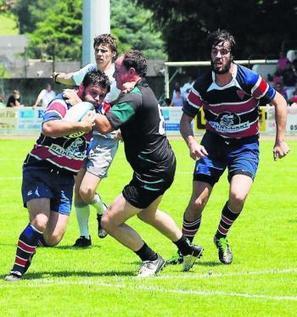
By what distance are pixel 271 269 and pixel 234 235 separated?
2944 mm

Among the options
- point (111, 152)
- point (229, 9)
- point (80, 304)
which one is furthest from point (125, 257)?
point (229, 9)

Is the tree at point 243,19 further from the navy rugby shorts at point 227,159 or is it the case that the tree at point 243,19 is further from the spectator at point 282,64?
the navy rugby shorts at point 227,159

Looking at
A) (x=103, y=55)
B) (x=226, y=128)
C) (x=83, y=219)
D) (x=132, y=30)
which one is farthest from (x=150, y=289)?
(x=132, y=30)

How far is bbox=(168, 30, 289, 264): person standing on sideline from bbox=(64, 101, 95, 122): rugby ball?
5.11ft

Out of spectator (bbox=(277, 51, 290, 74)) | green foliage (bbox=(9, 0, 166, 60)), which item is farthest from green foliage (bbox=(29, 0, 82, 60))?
spectator (bbox=(277, 51, 290, 74))

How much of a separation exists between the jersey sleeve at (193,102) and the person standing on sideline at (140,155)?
1162mm

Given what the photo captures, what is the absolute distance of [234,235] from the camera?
550 inches

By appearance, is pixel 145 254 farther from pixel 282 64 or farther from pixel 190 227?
pixel 282 64

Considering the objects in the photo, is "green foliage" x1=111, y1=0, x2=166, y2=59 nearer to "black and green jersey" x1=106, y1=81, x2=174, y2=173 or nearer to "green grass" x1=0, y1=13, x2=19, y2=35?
"black and green jersey" x1=106, y1=81, x2=174, y2=173

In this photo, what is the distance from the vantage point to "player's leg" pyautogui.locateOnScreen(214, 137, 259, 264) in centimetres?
1133

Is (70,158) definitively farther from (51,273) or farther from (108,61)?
(108,61)

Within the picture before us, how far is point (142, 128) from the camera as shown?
1016 centimetres

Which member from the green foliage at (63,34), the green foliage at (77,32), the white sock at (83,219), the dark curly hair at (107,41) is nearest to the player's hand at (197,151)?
the dark curly hair at (107,41)

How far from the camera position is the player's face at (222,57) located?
11094 millimetres
